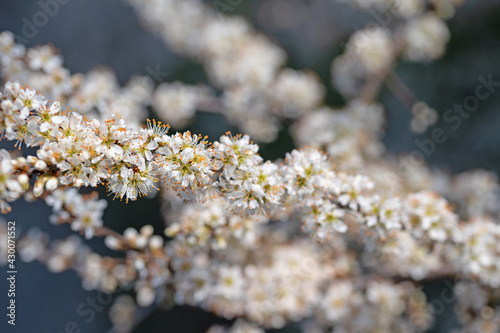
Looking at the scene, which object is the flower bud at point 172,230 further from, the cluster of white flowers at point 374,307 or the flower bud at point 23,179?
the cluster of white flowers at point 374,307

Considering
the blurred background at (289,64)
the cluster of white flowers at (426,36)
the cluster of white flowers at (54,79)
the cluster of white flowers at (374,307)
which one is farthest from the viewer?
the blurred background at (289,64)

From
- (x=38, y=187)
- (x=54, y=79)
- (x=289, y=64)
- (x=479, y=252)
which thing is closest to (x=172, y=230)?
(x=38, y=187)

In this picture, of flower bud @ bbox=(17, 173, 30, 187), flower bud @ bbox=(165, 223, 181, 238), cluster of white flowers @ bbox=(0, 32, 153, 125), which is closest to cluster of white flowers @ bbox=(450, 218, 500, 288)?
flower bud @ bbox=(165, 223, 181, 238)

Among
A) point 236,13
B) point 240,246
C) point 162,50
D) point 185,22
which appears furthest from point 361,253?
point 162,50

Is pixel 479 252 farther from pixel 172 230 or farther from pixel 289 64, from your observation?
pixel 289 64

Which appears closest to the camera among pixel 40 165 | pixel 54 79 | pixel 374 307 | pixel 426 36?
pixel 40 165

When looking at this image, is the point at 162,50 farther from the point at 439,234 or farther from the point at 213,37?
the point at 439,234

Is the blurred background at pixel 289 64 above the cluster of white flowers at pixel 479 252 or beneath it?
above

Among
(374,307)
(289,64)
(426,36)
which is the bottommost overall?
(374,307)

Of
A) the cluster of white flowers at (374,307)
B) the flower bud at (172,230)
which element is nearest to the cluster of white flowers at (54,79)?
the flower bud at (172,230)
